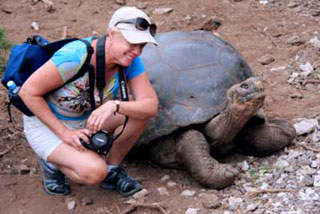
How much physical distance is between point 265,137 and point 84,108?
145 centimetres

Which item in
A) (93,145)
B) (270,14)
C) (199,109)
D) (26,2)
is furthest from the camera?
(26,2)

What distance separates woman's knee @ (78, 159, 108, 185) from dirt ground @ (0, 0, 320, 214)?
0.33 m

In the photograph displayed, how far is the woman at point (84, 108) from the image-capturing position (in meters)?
3.66

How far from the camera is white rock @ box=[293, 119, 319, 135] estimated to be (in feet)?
15.5

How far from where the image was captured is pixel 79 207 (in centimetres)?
419

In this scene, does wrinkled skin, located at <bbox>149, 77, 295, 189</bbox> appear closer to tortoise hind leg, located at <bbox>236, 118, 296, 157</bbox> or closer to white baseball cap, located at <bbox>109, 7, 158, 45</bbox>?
tortoise hind leg, located at <bbox>236, 118, 296, 157</bbox>

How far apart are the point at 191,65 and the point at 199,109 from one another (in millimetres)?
424

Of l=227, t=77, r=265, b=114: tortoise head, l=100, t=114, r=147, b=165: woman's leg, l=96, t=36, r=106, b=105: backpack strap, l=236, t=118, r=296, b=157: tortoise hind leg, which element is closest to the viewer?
l=96, t=36, r=106, b=105: backpack strap

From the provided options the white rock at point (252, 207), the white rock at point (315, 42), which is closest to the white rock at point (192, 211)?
the white rock at point (252, 207)

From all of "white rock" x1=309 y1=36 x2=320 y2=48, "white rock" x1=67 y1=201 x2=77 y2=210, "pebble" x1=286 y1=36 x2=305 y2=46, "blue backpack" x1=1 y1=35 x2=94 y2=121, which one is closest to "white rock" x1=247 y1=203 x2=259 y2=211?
"white rock" x1=67 y1=201 x2=77 y2=210

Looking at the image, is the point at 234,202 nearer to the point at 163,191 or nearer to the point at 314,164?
the point at 163,191

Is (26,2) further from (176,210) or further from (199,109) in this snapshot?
(176,210)

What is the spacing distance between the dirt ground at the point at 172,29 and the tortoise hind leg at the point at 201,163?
15 centimetres

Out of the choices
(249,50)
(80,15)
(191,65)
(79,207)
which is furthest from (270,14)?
(79,207)
